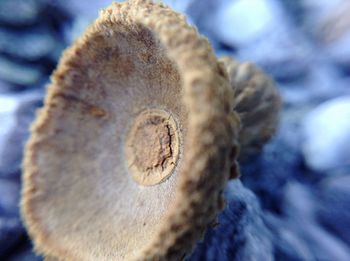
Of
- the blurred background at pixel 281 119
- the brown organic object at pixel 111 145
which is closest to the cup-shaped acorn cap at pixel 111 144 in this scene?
the brown organic object at pixel 111 145

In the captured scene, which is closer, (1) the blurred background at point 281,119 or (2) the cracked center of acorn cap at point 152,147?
(2) the cracked center of acorn cap at point 152,147

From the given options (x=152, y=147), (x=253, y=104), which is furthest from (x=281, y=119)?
(x=152, y=147)

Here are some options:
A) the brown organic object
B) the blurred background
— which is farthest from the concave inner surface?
the blurred background

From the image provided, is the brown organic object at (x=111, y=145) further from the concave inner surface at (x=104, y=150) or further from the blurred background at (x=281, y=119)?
the blurred background at (x=281, y=119)

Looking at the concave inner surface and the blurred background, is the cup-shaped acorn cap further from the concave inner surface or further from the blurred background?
the blurred background

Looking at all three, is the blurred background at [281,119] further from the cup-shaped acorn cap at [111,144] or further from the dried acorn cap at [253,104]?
the cup-shaped acorn cap at [111,144]

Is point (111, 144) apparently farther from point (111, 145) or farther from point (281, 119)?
point (281, 119)
